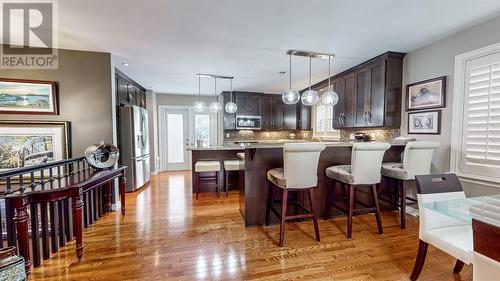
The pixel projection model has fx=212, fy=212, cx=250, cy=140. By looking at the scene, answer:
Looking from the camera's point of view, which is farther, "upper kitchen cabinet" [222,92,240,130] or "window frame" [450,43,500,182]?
"upper kitchen cabinet" [222,92,240,130]

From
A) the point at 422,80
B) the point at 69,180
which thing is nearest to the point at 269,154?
the point at 69,180

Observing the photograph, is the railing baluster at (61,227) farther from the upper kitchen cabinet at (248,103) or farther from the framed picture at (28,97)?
the upper kitchen cabinet at (248,103)

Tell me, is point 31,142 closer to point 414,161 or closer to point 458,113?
point 414,161

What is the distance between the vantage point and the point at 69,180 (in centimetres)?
224

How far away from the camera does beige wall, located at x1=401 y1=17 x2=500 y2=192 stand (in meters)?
2.37

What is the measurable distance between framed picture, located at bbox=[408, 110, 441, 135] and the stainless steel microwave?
386 centimetres

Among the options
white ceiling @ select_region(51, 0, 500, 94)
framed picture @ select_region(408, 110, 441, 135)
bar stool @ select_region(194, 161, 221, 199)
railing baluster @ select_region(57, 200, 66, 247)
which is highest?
white ceiling @ select_region(51, 0, 500, 94)

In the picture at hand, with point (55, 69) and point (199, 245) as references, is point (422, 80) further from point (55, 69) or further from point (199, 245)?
point (55, 69)

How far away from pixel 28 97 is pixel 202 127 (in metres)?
4.21

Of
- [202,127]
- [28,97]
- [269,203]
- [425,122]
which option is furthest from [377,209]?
[202,127]

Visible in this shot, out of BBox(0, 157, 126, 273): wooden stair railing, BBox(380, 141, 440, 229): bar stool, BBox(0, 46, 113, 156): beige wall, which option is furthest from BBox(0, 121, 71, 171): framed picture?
BBox(380, 141, 440, 229): bar stool

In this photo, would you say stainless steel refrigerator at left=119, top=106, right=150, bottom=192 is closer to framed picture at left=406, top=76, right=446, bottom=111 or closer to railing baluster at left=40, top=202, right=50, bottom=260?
railing baluster at left=40, top=202, right=50, bottom=260

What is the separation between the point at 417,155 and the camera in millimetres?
2609

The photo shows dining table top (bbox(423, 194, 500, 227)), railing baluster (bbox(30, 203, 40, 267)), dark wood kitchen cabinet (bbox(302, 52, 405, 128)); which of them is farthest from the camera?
dark wood kitchen cabinet (bbox(302, 52, 405, 128))
